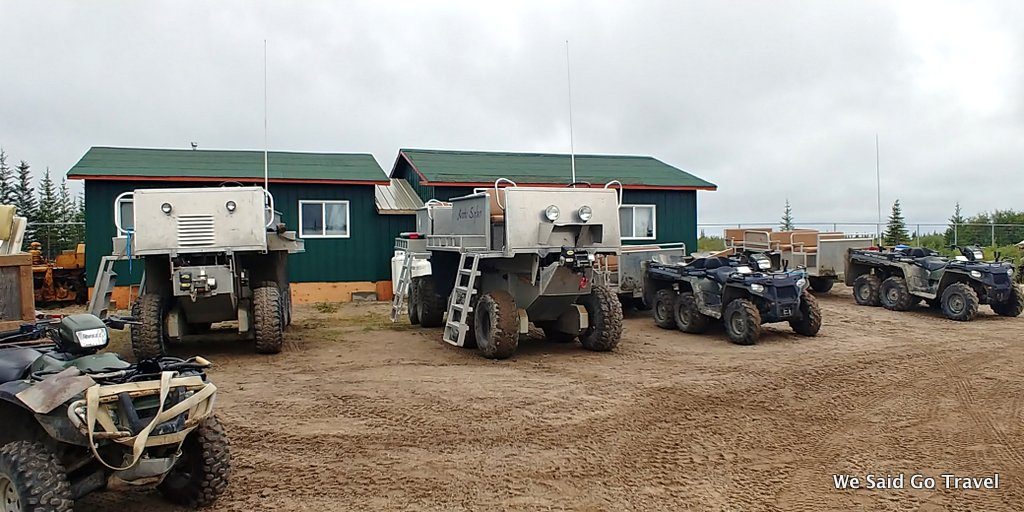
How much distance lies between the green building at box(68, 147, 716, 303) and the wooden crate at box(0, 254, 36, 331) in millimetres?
9606

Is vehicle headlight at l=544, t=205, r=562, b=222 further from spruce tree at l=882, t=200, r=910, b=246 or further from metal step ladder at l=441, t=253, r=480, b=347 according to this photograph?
spruce tree at l=882, t=200, r=910, b=246

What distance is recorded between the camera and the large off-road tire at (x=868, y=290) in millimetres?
17078

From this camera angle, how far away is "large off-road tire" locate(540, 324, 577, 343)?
1258cm

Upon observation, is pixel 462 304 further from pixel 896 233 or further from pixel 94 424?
pixel 896 233

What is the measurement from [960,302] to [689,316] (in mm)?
5409

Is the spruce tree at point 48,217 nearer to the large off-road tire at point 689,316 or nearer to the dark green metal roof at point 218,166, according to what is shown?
the dark green metal roof at point 218,166

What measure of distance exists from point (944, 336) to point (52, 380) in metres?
Result: 12.8

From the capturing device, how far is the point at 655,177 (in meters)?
22.5

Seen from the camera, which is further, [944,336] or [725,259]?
[725,259]

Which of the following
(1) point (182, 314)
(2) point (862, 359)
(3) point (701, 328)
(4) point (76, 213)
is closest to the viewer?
(2) point (862, 359)

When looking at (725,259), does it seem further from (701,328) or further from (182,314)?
(182,314)

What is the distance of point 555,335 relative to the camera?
41.9ft

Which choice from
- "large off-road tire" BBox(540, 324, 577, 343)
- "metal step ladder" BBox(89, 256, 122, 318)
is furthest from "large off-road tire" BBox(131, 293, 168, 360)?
"large off-road tire" BBox(540, 324, 577, 343)

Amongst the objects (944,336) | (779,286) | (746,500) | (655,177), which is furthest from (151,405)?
(655,177)
